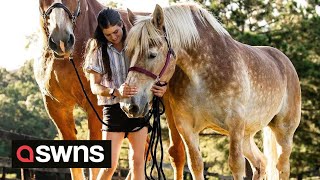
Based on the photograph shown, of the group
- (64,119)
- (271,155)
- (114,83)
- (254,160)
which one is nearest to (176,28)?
(114,83)

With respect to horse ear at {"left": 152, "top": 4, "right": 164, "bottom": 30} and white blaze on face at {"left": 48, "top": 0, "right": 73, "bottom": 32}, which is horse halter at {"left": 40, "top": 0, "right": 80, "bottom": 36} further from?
horse ear at {"left": 152, "top": 4, "right": 164, "bottom": 30}

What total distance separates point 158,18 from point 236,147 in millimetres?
1251

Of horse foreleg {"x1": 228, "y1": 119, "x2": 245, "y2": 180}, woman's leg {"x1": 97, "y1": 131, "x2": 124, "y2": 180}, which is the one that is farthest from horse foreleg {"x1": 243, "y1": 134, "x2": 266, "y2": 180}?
woman's leg {"x1": 97, "y1": 131, "x2": 124, "y2": 180}

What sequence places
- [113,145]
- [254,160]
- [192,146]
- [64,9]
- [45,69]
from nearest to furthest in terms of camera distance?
[113,145] → [64,9] → [192,146] → [45,69] → [254,160]

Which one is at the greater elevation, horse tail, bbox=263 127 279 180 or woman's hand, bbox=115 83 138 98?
woman's hand, bbox=115 83 138 98

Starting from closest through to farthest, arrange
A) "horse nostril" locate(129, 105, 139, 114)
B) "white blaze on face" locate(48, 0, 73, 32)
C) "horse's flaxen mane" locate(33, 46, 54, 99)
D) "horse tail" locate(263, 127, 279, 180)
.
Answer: "horse nostril" locate(129, 105, 139, 114), "white blaze on face" locate(48, 0, 73, 32), "horse's flaxen mane" locate(33, 46, 54, 99), "horse tail" locate(263, 127, 279, 180)

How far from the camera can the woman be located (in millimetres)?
4203

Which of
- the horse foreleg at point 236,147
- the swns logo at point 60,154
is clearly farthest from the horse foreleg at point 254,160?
the swns logo at point 60,154

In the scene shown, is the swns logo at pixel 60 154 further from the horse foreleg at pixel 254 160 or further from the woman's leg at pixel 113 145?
the horse foreleg at pixel 254 160

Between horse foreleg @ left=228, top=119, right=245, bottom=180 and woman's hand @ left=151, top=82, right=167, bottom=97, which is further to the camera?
horse foreleg @ left=228, top=119, right=245, bottom=180

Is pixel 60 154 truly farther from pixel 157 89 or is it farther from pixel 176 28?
pixel 176 28

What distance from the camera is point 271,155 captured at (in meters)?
6.36

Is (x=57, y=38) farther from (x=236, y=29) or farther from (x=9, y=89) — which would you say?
(x=9, y=89)

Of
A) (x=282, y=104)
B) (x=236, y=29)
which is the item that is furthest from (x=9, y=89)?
(x=282, y=104)
